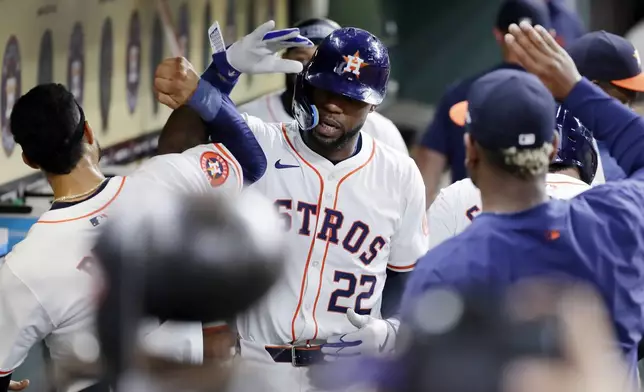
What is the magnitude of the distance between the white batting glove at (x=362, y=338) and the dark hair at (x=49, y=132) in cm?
77

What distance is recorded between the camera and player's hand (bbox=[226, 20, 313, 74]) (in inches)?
114

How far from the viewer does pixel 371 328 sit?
2.70 m

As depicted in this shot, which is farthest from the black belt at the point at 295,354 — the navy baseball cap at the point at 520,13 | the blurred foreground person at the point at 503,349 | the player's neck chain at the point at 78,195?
the navy baseball cap at the point at 520,13

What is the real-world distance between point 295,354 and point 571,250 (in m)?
0.96

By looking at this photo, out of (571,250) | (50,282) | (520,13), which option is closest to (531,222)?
(571,250)

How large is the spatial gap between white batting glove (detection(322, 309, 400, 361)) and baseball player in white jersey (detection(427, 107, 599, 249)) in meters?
0.26

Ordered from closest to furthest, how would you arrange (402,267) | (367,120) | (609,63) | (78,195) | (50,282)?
(50,282)
(78,195)
(402,267)
(609,63)
(367,120)

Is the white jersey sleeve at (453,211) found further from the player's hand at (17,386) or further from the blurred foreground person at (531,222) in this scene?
the player's hand at (17,386)

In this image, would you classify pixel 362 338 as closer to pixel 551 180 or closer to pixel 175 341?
pixel 551 180

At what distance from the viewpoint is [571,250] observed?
2062 mm

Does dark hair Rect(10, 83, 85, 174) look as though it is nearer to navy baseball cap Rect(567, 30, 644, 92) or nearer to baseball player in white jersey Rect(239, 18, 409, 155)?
baseball player in white jersey Rect(239, 18, 409, 155)

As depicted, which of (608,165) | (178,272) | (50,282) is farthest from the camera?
(608,165)

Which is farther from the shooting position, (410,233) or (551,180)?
(410,233)

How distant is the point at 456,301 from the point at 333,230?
4.70ft
